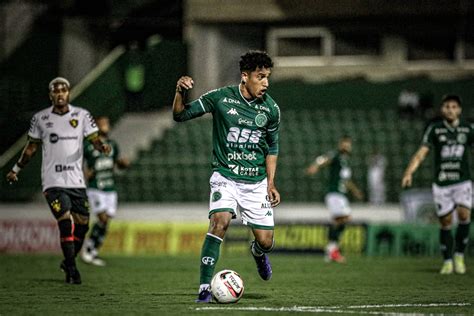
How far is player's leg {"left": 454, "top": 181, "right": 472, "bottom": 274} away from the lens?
14.3 metres

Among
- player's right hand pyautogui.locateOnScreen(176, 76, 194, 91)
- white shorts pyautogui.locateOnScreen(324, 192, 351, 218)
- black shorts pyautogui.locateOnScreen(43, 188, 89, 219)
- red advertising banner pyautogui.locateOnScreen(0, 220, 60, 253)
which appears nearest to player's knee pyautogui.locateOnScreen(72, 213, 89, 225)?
black shorts pyautogui.locateOnScreen(43, 188, 89, 219)

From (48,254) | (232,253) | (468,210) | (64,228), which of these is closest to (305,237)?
(232,253)

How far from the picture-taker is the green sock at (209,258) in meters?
9.90

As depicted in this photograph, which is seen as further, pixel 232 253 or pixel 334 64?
pixel 334 64

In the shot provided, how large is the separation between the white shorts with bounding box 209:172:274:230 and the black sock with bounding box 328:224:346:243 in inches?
348

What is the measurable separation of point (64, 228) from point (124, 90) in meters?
13.5

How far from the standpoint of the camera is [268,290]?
467 inches

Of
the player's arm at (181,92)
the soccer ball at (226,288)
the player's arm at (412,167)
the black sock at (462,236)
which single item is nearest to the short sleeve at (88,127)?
the player's arm at (181,92)

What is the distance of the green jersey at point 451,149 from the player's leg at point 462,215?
0.13 metres

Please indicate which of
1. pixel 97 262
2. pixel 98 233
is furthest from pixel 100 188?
pixel 97 262

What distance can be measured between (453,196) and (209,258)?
217 inches

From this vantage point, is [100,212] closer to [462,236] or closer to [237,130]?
[462,236]

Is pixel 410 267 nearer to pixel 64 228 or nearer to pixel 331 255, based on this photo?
pixel 331 255

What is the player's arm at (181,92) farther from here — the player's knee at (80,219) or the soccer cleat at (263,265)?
the player's knee at (80,219)
